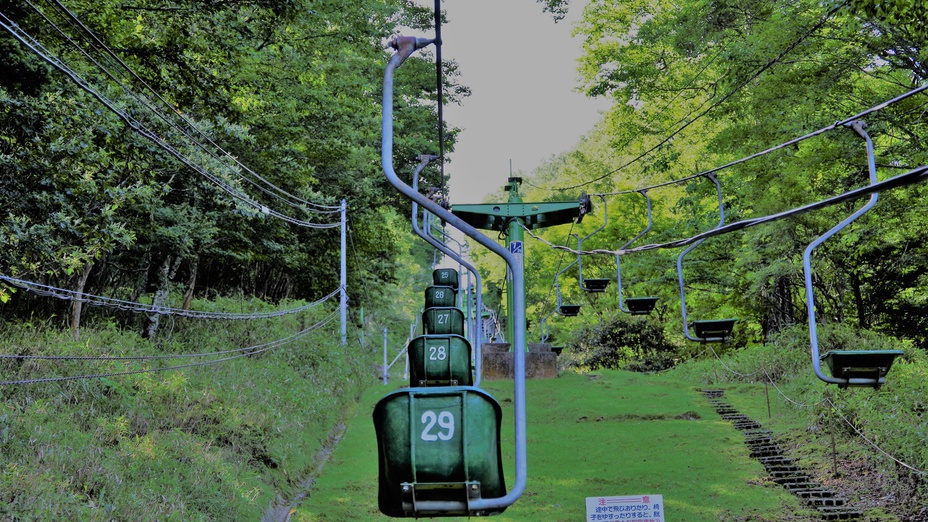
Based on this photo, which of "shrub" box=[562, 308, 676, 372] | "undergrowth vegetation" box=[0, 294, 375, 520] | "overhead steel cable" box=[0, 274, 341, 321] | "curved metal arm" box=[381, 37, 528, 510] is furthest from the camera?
A: "shrub" box=[562, 308, 676, 372]

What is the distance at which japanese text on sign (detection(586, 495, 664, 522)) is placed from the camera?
638 centimetres

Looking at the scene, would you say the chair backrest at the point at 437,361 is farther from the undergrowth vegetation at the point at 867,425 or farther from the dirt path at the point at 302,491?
the undergrowth vegetation at the point at 867,425

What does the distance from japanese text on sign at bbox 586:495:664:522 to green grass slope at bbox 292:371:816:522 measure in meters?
1.47

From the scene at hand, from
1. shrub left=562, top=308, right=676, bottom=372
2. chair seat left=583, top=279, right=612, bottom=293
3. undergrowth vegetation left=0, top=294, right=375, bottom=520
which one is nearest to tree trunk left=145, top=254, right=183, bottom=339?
undergrowth vegetation left=0, top=294, right=375, bottom=520

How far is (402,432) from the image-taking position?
4008mm

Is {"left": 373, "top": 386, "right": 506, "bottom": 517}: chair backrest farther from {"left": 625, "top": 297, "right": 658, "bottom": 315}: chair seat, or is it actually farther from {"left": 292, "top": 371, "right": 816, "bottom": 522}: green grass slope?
{"left": 625, "top": 297, "right": 658, "bottom": 315}: chair seat

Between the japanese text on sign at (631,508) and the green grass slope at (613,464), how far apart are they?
4.82ft

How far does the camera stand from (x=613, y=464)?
10.0 metres

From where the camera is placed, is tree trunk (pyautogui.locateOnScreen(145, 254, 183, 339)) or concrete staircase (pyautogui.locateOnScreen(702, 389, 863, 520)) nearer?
concrete staircase (pyautogui.locateOnScreen(702, 389, 863, 520))

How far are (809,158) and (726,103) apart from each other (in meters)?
5.08

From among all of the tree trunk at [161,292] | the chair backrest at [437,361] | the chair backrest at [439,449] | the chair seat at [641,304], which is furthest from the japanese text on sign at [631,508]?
the tree trunk at [161,292]

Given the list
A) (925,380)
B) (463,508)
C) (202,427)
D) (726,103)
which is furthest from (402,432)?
(726,103)

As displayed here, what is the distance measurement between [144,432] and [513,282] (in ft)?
19.2

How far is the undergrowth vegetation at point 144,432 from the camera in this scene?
6066 millimetres
